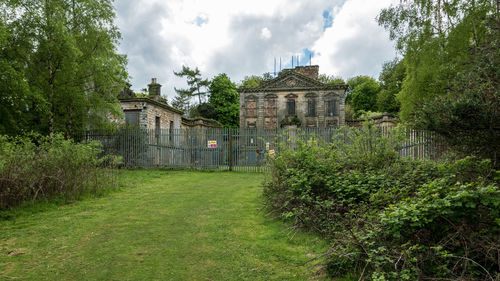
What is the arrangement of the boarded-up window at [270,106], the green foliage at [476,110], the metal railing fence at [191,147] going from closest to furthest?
the green foliage at [476,110]
the metal railing fence at [191,147]
the boarded-up window at [270,106]

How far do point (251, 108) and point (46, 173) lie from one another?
34.2 metres

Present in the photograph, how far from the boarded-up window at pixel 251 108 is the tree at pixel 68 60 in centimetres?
2528

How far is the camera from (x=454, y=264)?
2.62 metres

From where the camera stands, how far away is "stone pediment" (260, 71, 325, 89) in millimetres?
38750

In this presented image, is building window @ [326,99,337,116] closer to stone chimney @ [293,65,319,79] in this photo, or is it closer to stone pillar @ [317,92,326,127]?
stone pillar @ [317,92,326,127]

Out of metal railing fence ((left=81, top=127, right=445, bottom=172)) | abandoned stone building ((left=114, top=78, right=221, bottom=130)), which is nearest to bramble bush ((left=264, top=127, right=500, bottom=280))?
metal railing fence ((left=81, top=127, right=445, bottom=172))

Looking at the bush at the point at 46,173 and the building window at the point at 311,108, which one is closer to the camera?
the bush at the point at 46,173

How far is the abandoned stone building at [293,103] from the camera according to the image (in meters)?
37.9

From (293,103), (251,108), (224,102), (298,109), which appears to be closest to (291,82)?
(293,103)

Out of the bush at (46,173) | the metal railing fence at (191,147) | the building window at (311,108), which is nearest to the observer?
the bush at (46,173)

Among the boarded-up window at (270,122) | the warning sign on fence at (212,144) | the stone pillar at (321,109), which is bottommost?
the warning sign on fence at (212,144)

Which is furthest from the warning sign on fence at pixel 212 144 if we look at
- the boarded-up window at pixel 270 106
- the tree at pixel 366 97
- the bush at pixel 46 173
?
the tree at pixel 366 97

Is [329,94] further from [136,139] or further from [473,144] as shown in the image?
[473,144]

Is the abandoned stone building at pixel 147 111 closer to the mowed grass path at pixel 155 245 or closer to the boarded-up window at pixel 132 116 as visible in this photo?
the boarded-up window at pixel 132 116
